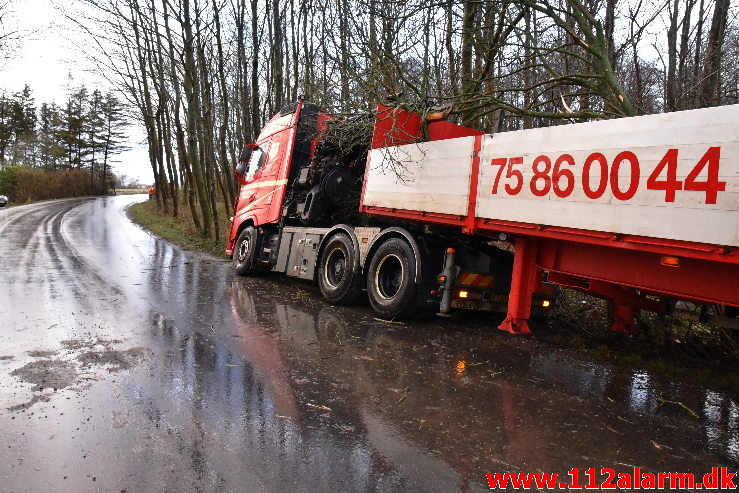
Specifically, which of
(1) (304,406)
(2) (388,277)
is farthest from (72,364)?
(2) (388,277)

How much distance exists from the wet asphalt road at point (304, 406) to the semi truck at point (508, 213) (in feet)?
2.65

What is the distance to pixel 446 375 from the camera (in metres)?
5.00

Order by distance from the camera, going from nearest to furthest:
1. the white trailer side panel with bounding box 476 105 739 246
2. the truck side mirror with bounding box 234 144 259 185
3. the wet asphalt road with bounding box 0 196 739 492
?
the wet asphalt road with bounding box 0 196 739 492
the white trailer side panel with bounding box 476 105 739 246
the truck side mirror with bounding box 234 144 259 185

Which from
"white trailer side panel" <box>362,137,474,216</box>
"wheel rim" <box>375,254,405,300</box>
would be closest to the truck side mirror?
"white trailer side panel" <box>362,137,474,216</box>

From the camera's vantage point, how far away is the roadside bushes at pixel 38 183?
38469 mm

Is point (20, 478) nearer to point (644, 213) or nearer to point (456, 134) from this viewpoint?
point (644, 213)

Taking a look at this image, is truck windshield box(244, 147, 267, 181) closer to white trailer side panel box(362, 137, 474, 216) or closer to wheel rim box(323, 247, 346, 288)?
wheel rim box(323, 247, 346, 288)

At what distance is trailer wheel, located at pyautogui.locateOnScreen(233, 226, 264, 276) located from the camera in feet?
35.1

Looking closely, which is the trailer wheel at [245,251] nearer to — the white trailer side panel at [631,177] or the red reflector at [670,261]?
the white trailer side panel at [631,177]

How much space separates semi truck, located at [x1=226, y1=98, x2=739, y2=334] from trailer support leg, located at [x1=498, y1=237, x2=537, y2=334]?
0.02 metres

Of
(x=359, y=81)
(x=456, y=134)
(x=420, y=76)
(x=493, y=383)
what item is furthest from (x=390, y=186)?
(x=493, y=383)

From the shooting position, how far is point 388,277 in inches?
299

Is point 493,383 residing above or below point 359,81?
below

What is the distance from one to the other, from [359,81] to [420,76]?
141 centimetres
